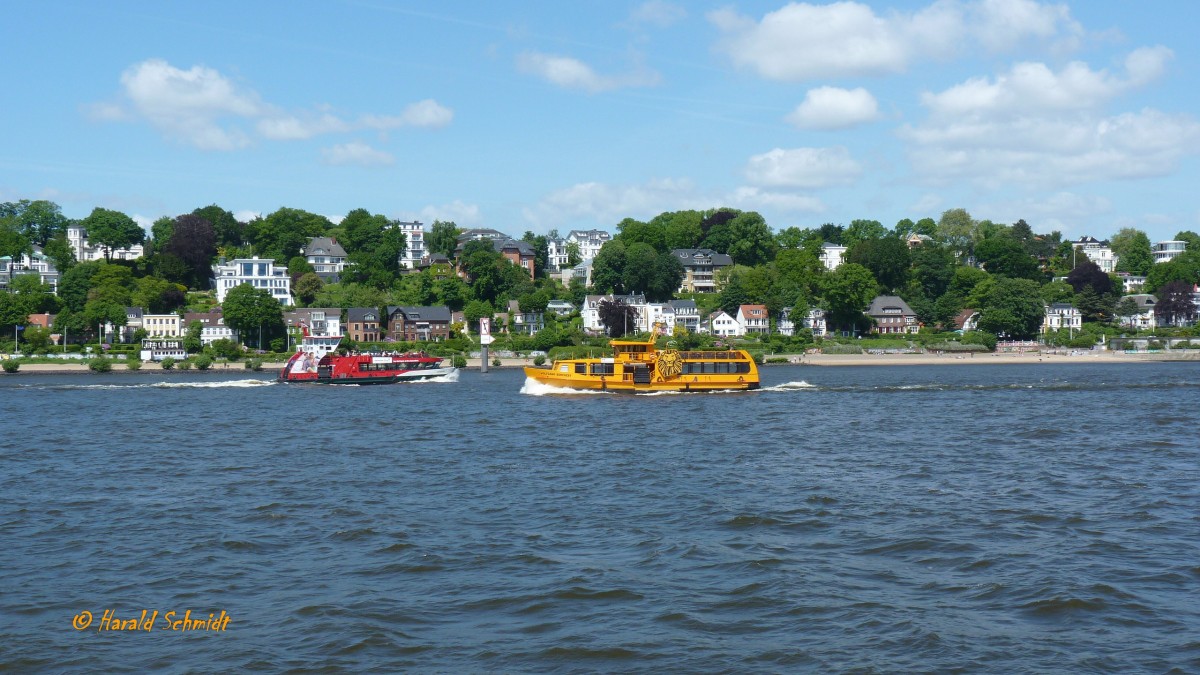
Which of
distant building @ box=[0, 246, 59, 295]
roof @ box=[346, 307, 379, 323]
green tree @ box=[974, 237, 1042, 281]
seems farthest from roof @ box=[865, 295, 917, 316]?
distant building @ box=[0, 246, 59, 295]

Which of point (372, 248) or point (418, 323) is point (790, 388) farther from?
point (372, 248)

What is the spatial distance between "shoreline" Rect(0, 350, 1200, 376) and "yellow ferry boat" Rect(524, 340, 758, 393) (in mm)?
41659

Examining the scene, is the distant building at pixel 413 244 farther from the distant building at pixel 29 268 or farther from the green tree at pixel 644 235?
the distant building at pixel 29 268

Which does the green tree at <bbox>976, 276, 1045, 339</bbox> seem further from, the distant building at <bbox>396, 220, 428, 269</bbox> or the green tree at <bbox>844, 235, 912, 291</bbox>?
the distant building at <bbox>396, 220, 428, 269</bbox>

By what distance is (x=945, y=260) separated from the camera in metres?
166

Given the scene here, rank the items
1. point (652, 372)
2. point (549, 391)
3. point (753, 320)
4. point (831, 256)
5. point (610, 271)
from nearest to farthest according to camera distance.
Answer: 1. point (652, 372)
2. point (549, 391)
3. point (753, 320)
4. point (610, 271)
5. point (831, 256)

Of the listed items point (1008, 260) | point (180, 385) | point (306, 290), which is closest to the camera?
point (180, 385)

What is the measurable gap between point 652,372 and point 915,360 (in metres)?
62.1

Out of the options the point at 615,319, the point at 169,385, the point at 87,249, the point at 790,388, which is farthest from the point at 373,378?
the point at 87,249

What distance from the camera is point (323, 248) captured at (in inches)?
6353

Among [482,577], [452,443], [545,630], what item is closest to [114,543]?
[482,577]

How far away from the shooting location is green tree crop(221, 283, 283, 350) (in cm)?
11950

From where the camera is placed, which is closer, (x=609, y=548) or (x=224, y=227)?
(x=609, y=548)

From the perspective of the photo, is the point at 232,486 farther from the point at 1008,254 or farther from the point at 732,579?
the point at 1008,254
